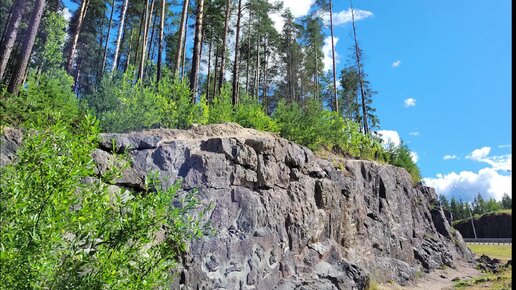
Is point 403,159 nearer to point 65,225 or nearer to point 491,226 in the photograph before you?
point 65,225

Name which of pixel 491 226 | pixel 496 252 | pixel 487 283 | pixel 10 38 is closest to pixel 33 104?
pixel 10 38

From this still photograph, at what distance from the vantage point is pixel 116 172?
13.0ft

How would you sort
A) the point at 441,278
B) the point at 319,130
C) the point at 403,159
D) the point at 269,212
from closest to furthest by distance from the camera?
the point at 269,212 < the point at 441,278 < the point at 319,130 < the point at 403,159

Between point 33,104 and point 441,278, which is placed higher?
point 33,104

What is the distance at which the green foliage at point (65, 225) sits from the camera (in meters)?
2.88

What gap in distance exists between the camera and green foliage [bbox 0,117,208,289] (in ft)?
9.46

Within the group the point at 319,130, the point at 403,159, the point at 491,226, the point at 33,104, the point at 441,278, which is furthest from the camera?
the point at 491,226

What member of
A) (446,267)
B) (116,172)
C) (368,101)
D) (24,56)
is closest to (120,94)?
(24,56)

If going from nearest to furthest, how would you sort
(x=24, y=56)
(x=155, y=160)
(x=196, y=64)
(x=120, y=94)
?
(x=155, y=160)
(x=24, y=56)
(x=120, y=94)
(x=196, y=64)

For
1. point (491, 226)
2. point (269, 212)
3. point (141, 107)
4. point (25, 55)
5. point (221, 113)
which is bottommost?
point (269, 212)

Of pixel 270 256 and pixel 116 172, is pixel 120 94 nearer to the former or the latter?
pixel 270 256

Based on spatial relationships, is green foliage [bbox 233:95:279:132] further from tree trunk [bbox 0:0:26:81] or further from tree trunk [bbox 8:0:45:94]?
tree trunk [bbox 0:0:26:81]

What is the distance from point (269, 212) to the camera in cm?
1010

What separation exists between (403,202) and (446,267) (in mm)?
3855
